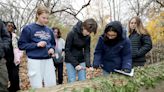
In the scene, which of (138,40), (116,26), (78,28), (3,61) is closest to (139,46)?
(138,40)

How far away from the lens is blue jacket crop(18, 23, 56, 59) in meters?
5.58

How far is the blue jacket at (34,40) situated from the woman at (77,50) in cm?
71

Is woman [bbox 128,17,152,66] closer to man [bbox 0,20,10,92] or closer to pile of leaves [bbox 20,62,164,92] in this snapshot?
pile of leaves [bbox 20,62,164,92]

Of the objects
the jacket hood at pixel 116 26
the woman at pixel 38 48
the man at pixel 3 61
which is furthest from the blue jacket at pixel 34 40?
the jacket hood at pixel 116 26

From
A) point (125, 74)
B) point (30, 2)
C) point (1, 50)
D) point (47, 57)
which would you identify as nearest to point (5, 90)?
point (1, 50)

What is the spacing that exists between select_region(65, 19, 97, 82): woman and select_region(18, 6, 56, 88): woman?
655mm

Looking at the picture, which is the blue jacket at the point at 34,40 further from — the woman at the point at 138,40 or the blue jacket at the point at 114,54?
the woman at the point at 138,40

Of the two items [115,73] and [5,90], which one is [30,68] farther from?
[115,73]

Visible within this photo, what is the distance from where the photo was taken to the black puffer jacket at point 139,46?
702cm

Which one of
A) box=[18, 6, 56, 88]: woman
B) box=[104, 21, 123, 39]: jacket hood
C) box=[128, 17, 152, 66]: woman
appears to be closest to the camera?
box=[104, 21, 123, 39]: jacket hood

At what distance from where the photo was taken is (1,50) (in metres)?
5.20

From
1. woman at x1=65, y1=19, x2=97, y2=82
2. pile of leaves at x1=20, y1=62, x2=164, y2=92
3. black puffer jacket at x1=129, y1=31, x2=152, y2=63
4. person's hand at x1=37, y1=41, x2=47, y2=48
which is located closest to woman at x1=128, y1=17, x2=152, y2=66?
black puffer jacket at x1=129, y1=31, x2=152, y2=63

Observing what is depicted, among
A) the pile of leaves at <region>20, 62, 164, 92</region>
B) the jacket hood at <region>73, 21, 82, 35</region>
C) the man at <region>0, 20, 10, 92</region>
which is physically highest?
the jacket hood at <region>73, 21, 82, 35</region>

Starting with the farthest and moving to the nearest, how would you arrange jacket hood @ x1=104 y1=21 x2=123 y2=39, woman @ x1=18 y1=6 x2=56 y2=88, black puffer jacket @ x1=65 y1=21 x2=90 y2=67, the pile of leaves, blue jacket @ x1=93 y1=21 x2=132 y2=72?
black puffer jacket @ x1=65 y1=21 x2=90 y2=67 → blue jacket @ x1=93 y1=21 x2=132 y2=72 → woman @ x1=18 y1=6 x2=56 y2=88 → jacket hood @ x1=104 y1=21 x2=123 y2=39 → the pile of leaves
